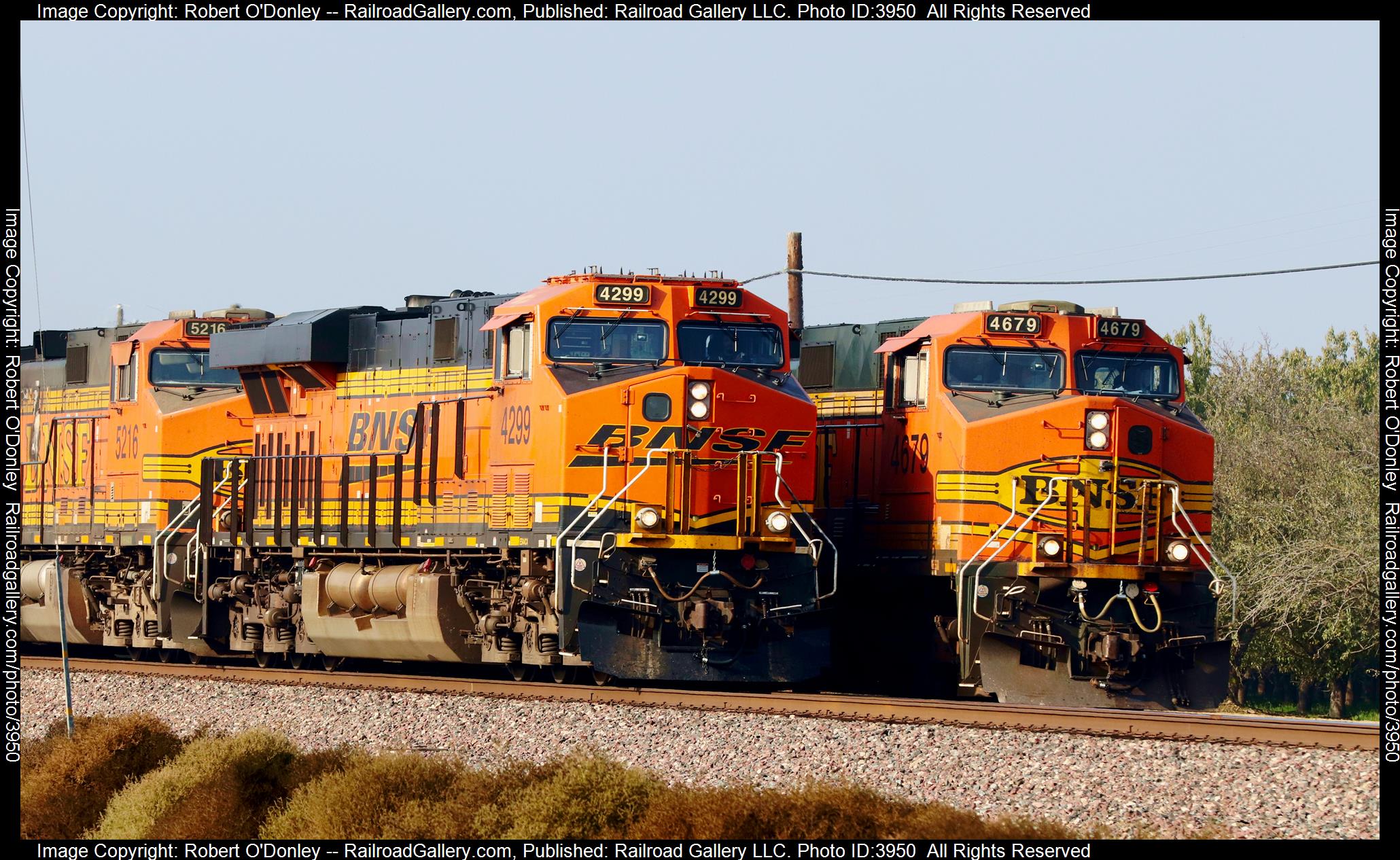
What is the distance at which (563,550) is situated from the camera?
16.2 meters

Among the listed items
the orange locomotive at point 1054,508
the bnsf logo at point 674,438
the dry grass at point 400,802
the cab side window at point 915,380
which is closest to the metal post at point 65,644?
the dry grass at point 400,802

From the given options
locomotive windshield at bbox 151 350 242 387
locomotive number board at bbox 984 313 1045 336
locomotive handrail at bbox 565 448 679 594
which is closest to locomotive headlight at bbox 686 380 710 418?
locomotive handrail at bbox 565 448 679 594

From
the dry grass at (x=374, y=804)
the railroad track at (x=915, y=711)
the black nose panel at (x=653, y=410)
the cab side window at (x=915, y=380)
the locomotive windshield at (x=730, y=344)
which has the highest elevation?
the locomotive windshield at (x=730, y=344)

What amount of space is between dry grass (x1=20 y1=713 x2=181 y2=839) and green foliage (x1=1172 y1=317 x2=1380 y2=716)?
19349 mm

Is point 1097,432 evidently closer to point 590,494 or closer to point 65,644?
point 590,494

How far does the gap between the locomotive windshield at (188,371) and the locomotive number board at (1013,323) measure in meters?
9.59

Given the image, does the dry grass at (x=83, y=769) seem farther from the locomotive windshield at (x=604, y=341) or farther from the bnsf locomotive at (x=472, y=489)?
the locomotive windshield at (x=604, y=341)

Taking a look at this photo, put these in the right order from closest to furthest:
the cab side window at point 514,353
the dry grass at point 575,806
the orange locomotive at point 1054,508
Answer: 1. the dry grass at point 575,806
2. the orange locomotive at point 1054,508
3. the cab side window at point 514,353

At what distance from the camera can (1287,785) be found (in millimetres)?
10570

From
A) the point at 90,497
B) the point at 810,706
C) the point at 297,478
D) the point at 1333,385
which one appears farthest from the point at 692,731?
the point at 1333,385

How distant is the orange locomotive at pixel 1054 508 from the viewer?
16.2 m

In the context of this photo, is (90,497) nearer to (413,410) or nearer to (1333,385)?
(413,410)
